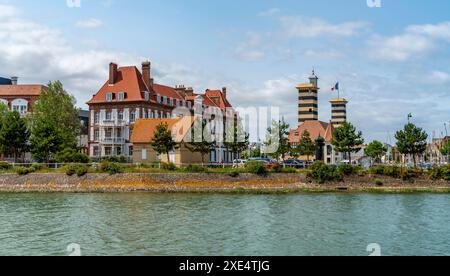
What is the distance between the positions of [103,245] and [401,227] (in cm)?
1766

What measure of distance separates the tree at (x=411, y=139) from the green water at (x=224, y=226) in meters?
29.5

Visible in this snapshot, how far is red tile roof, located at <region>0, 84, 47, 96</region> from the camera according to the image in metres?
93.2

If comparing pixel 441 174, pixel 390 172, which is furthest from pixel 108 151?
pixel 441 174

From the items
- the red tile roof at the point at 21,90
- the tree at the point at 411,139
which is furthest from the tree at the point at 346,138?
the red tile roof at the point at 21,90

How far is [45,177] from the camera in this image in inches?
2269

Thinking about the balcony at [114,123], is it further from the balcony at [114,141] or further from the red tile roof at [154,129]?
the red tile roof at [154,129]

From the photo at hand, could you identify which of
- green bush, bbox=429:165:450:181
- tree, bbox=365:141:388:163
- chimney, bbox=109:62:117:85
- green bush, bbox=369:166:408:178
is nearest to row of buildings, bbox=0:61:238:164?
chimney, bbox=109:62:117:85

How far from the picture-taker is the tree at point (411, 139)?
74375 millimetres

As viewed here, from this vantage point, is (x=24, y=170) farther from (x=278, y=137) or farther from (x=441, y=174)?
(x=441, y=174)

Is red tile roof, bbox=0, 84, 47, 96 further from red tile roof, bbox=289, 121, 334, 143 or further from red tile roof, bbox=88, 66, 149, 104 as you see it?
red tile roof, bbox=289, 121, 334, 143

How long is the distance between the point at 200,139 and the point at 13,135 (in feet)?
87.0

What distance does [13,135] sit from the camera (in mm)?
68938

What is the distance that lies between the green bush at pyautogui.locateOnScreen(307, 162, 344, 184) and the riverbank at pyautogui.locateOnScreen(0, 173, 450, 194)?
648 millimetres

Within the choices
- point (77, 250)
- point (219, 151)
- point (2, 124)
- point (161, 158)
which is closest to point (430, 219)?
point (77, 250)
